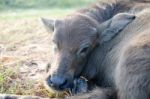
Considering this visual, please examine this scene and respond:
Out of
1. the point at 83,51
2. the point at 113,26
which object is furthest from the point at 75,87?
the point at 113,26

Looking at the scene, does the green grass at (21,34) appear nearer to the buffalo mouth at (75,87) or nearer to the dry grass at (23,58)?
the dry grass at (23,58)

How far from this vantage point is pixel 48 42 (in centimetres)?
1042

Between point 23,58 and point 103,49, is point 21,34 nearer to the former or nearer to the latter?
point 23,58

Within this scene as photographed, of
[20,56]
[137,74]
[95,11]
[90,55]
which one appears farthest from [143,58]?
[20,56]

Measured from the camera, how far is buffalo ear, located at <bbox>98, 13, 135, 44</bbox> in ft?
24.0

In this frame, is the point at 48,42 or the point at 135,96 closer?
the point at 135,96

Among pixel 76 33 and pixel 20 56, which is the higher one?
pixel 76 33

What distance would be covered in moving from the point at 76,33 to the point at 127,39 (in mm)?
719

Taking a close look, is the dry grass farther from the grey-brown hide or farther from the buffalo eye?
the buffalo eye

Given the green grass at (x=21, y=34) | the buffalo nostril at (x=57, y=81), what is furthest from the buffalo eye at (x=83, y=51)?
the green grass at (x=21, y=34)

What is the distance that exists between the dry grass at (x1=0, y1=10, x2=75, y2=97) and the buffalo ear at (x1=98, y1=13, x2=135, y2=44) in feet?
3.71

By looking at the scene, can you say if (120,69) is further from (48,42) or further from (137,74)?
(48,42)

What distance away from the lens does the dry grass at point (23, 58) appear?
740 cm

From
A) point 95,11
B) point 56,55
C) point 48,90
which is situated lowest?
point 48,90
